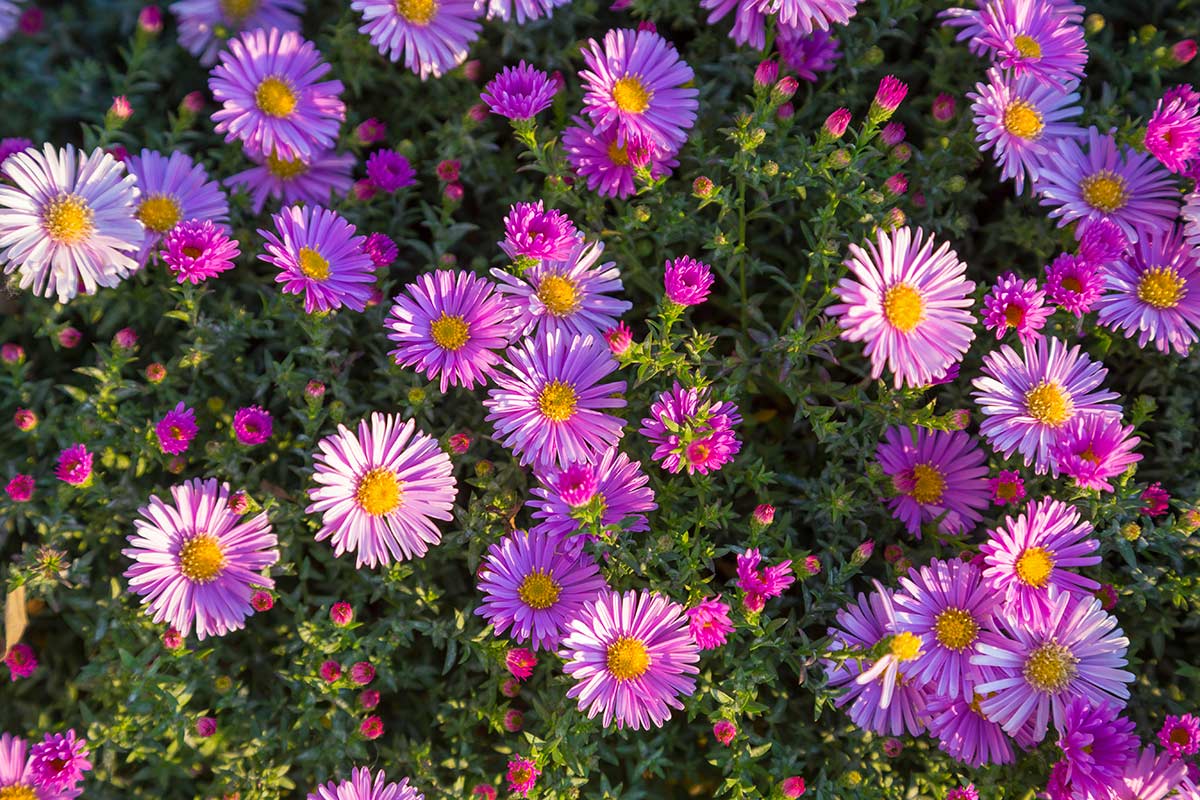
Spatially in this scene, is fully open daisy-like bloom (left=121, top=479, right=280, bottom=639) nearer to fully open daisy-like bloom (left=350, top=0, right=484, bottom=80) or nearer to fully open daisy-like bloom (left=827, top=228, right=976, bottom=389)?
fully open daisy-like bloom (left=350, top=0, right=484, bottom=80)

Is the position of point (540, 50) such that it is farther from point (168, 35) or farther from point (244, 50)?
point (168, 35)

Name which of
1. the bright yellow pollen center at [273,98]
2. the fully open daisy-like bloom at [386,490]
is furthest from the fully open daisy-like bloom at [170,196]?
the fully open daisy-like bloom at [386,490]

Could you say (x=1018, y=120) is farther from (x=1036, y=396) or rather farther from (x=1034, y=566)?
(x=1034, y=566)

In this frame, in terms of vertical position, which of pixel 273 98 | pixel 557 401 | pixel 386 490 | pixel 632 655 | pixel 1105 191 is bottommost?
pixel 632 655

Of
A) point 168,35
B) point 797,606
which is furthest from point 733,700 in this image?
point 168,35

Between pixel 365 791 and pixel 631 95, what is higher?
pixel 631 95

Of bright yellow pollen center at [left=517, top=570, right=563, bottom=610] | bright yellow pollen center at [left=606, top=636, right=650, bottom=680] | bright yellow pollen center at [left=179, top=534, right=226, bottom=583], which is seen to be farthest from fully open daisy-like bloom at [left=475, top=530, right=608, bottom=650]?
bright yellow pollen center at [left=179, top=534, right=226, bottom=583]

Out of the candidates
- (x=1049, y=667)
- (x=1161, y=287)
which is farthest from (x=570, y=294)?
(x=1161, y=287)
